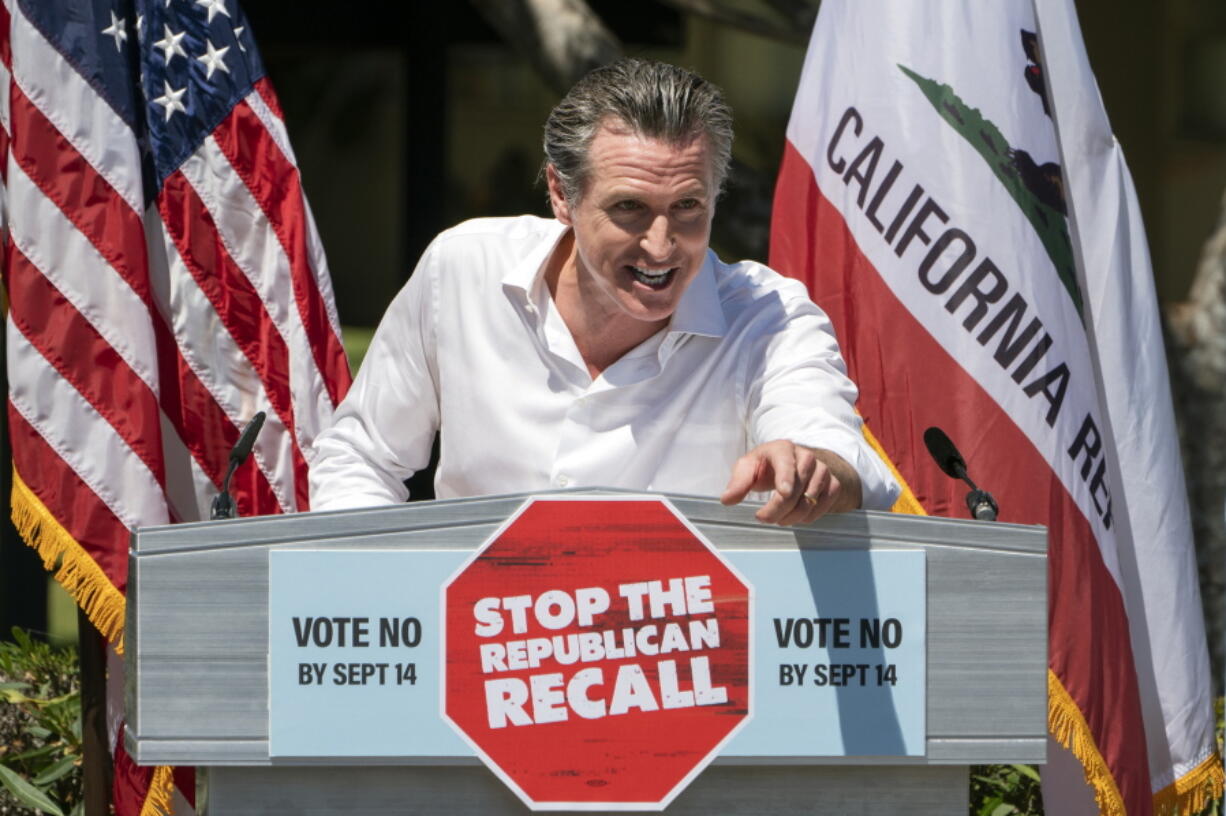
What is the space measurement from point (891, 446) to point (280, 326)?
4.82ft

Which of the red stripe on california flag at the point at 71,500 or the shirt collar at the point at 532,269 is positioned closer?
Answer: the shirt collar at the point at 532,269

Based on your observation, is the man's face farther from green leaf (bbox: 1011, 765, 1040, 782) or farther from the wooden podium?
green leaf (bbox: 1011, 765, 1040, 782)

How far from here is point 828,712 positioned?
189 centimetres

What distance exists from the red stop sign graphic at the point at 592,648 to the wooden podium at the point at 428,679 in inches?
1.0

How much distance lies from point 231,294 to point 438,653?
2.30 metres

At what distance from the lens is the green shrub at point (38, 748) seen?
3.87 m

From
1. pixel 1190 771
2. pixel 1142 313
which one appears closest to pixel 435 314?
pixel 1142 313

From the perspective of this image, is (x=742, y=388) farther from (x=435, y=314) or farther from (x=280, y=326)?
(x=280, y=326)

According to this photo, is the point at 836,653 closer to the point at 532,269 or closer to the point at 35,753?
the point at 532,269

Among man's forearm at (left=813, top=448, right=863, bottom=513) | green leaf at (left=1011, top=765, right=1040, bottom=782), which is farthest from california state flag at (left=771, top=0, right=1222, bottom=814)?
man's forearm at (left=813, top=448, right=863, bottom=513)

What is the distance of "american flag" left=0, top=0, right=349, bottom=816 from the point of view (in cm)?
375

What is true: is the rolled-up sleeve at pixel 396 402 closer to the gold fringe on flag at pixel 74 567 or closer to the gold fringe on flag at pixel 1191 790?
the gold fringe on flag at pixel 74 567

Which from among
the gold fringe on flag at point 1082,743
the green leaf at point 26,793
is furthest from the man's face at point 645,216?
the green leaf at point 26,793

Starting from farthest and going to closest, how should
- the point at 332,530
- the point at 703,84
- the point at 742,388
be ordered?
the point at 742,388
the point at 703,84
the point at 332,530
